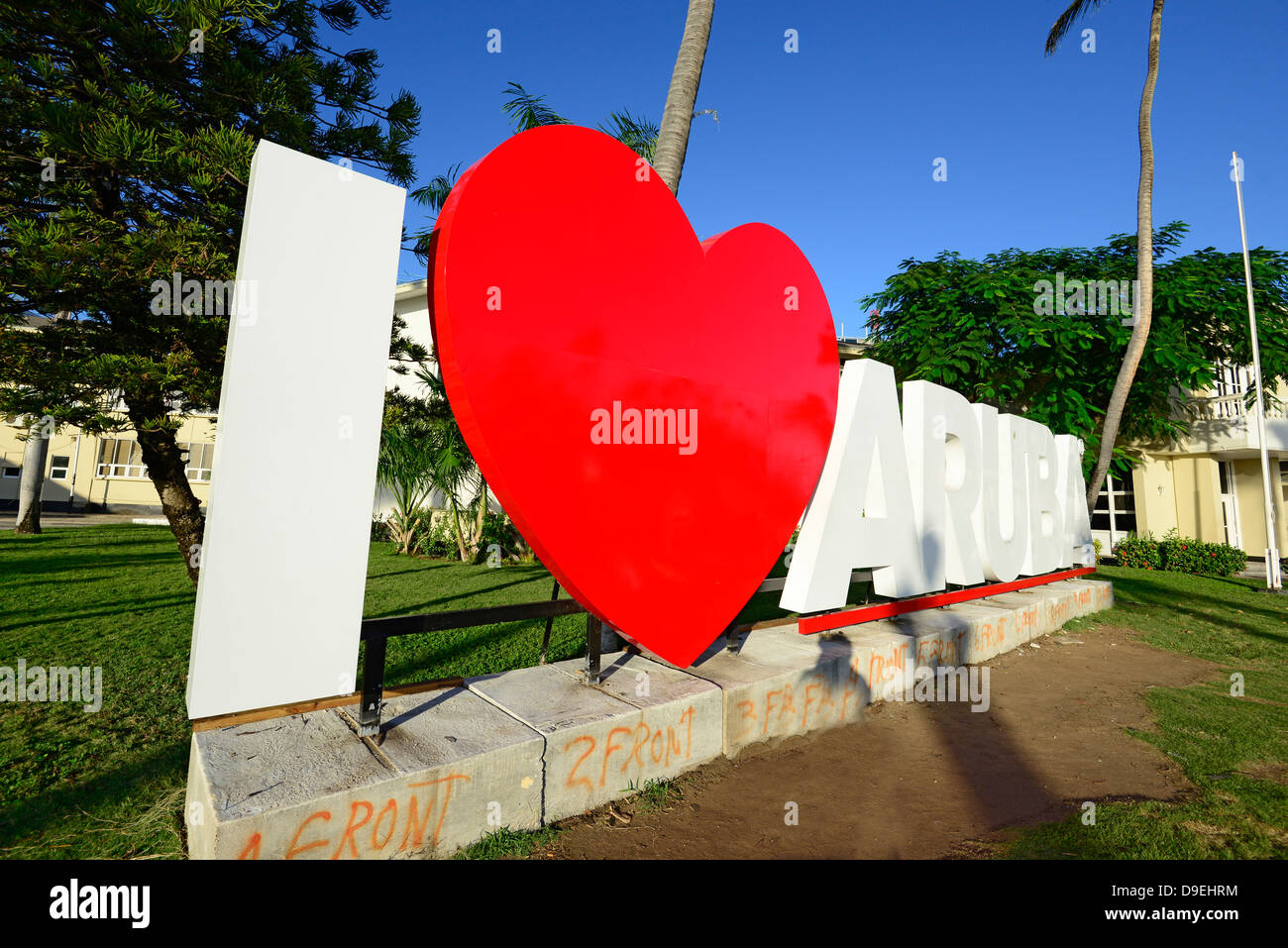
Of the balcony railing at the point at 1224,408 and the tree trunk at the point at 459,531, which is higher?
the balcony railing at the point at 1224,408

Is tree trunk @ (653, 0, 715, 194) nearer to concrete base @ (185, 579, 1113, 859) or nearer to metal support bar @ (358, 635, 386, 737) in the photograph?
concrete base @ (185, 579, 1113, 859)

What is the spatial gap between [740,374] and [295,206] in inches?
118

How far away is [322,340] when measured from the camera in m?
3.05

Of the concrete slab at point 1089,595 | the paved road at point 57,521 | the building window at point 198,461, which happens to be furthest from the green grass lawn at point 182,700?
the building window at point 198,461

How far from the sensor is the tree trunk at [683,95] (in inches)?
243

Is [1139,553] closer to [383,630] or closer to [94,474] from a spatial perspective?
[383,630]

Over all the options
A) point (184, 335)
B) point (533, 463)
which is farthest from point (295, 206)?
point (184, 335)

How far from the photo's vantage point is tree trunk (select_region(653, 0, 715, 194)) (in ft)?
20.2

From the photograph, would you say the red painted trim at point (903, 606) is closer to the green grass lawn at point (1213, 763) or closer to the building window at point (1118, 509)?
the green grass lawn at point (1213, 763)

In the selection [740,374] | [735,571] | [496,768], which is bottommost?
[496,768]

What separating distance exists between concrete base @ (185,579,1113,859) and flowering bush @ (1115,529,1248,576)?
51.8ft

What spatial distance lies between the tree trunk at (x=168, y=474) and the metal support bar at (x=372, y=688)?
5.13 metres

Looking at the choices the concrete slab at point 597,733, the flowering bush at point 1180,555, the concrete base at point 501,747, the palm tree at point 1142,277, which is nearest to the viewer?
the concrete base at point 501,747
